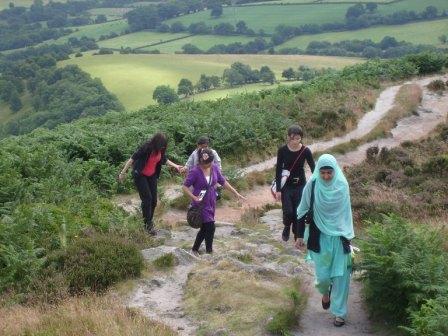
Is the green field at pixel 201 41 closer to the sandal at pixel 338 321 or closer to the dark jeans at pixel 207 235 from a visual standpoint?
the dark jeans at pixel 207 235

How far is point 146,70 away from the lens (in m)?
72.1

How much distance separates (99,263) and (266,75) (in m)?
49.6

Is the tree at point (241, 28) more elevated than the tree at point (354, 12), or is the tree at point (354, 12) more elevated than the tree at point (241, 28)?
the tree at point (354, 12)

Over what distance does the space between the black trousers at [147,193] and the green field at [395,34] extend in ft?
218

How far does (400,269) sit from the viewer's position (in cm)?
652

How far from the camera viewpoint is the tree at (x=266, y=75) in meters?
54.3

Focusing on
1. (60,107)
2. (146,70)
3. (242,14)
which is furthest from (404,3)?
(60,107)

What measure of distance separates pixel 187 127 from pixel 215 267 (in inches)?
428

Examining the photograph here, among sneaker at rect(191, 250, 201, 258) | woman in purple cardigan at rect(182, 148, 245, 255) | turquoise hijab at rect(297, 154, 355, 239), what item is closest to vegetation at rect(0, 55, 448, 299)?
sneaker at rect(191, 250, 201, 258)

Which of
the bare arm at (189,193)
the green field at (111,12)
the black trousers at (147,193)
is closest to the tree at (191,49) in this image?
the green field at (111,12)

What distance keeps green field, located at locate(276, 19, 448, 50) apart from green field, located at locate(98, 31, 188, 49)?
817 inches

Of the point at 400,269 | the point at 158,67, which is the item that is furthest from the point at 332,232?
the point at 158,67

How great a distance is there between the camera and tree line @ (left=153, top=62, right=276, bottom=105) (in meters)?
56.4

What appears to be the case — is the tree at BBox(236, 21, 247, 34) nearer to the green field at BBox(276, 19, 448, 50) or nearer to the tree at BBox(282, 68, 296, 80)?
the green field at BBox(276, 19, 448, 50)
